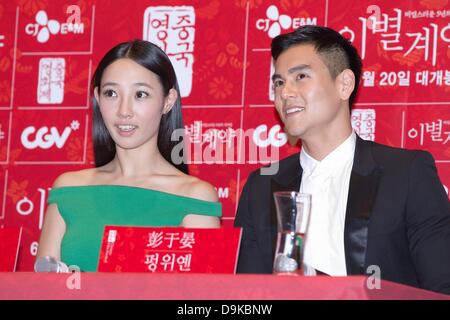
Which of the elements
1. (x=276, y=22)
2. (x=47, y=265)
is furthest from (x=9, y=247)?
(x=276, y=22)

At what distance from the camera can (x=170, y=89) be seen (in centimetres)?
267

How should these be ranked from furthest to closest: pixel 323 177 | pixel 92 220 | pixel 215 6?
pixel 215 6, pixel 92 220, pixel 323 177

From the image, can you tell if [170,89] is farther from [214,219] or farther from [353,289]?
[353,289]

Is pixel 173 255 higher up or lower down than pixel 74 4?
lower down

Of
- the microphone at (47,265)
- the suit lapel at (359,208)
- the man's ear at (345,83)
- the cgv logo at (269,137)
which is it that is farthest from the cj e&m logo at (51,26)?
the microphone at (47,265)

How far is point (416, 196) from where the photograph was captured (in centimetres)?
219

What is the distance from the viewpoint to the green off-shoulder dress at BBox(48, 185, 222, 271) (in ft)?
8.32

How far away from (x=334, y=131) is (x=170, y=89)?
523mm

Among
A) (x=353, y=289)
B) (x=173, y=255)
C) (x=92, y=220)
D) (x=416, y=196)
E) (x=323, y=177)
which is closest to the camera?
(x=353, y=289)

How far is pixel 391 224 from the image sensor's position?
2.16 m

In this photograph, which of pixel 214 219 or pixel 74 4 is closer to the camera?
pixel 214 219

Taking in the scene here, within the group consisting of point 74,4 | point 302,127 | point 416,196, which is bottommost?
point 416,196

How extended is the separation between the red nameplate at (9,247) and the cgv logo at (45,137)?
1131 mm

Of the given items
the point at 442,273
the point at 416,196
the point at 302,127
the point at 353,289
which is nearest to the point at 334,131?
the point at 302,127
